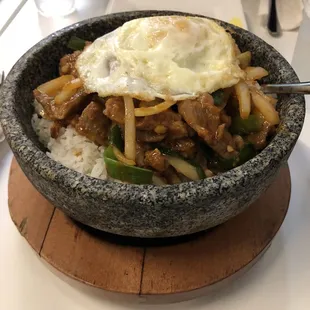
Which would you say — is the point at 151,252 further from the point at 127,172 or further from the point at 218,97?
the point at 218,97

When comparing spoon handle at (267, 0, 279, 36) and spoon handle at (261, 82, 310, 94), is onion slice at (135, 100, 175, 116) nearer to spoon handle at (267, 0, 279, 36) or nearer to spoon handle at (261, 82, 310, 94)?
spoon handle at (261, 82, 310, 94)

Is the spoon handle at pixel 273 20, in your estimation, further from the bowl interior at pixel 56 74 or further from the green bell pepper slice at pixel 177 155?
the green bell pepper slice at pixel 177 155

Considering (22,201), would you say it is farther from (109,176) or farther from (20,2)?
(20,2)

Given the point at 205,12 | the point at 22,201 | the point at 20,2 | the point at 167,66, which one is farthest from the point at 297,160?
the point at 20,2

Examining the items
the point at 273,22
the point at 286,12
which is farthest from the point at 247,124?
the point at 286,12

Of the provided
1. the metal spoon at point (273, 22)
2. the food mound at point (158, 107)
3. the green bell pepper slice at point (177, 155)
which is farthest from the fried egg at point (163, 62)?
the metal spoon at point (273, 22)

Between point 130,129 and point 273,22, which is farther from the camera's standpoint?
point 273,22
